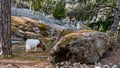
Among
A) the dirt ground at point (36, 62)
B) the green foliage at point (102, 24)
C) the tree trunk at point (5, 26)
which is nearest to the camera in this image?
the dirt ground at point (36, 62)

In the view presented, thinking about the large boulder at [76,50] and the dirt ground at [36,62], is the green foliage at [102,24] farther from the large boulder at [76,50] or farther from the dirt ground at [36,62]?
the large boulder at [76,50]

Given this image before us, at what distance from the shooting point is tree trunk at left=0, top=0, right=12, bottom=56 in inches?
304

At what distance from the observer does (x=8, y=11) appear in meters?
7.79

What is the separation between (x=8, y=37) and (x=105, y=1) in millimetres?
7828

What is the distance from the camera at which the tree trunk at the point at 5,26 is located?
771 centimetres

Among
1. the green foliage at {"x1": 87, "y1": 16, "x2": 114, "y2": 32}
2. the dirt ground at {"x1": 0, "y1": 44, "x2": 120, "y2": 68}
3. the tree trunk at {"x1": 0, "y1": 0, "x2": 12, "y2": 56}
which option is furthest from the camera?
the green foliage at {"x1": 87, "y1": 16, "x2": 114, "y2": 32}

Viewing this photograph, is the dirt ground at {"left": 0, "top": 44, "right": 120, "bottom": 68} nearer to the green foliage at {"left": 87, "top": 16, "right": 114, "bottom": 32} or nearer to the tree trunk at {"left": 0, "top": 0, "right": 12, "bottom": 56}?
the tree trunk at {"left": 0, "top": 0, "right": 12, "bottom": 56}

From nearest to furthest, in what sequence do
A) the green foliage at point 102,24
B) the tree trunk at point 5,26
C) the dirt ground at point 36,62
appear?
1. the dirt ground at point 36,62
2. the tree trunk at point 5,26
3. the green foliage at point 102,24

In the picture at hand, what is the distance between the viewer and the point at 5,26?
7.92 meters

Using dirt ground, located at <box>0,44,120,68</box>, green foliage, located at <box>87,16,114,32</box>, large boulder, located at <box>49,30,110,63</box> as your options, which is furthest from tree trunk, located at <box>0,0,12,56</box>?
green foliage, located at <box>87,16,114,32</box>

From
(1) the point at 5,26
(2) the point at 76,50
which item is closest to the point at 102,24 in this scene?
(2) the point at 76,50

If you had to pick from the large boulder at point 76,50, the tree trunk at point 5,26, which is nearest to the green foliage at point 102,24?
the large boulder at point 76,50

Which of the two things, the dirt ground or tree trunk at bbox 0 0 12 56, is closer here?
the dirt ground

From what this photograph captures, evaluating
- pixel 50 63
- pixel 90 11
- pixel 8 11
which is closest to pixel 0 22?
pixel 8 11
